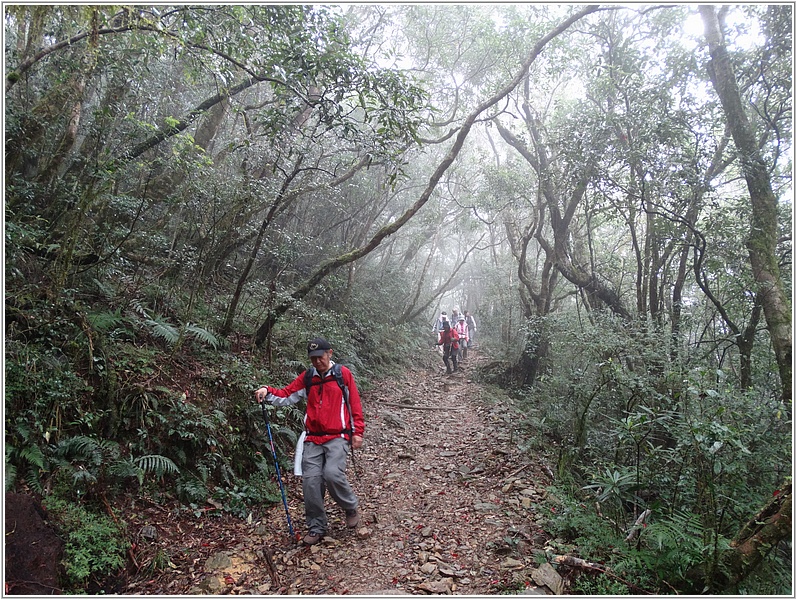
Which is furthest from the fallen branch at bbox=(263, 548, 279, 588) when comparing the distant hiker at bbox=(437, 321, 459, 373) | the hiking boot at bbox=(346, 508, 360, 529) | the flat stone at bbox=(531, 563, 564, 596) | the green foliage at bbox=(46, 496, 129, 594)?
the distant hiker at bbox=(437, 321, 459, 373)

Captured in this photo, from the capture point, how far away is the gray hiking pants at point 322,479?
467 cm

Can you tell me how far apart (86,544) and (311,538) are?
78.0 inches

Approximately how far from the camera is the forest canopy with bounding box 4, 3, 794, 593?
468 cm

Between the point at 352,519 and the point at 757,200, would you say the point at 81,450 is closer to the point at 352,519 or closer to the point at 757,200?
the point at 352,519

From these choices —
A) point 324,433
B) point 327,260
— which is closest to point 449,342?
point 327,260

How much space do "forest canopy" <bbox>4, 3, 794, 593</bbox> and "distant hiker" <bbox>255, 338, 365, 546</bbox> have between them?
129cm

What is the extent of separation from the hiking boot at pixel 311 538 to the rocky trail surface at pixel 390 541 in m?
0.06

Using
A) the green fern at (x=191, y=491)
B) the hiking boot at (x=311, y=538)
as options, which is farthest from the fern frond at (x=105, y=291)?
the hiking boot at (x=311, y=538)

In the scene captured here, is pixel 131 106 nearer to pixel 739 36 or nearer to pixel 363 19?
pixel 363 19

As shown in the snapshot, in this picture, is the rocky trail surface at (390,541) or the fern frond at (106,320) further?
the fern frond at (106,320)

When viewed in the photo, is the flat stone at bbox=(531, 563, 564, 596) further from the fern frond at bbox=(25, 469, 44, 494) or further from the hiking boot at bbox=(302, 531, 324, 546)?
the fern frond at bbox=(25, 469, 44, 494)

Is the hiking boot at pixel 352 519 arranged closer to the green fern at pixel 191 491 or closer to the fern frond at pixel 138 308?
the green fern at pixel 191 491

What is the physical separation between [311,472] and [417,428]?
190 inches

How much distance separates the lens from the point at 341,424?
4863 millimetres
